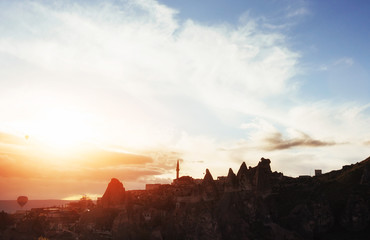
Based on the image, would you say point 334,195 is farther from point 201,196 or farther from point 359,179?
point 201,196

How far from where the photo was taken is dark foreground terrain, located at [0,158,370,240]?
325 ft

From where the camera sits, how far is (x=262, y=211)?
10600 centimetres

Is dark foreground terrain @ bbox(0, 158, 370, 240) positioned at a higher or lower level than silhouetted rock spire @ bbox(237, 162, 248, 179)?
lower

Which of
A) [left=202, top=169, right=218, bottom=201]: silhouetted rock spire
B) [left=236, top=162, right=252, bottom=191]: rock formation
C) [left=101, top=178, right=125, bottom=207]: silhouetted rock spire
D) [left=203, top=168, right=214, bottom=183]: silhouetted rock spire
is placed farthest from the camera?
[left=101, top=178, right=125, bottom=207]: silhouetted rock spire

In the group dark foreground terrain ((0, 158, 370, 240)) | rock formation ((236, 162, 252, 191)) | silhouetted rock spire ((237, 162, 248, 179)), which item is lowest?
dark foreground terrain ((0, 158, 370, 240))

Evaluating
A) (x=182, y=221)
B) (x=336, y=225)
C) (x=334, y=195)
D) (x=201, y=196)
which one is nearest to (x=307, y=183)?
(x=334, y=195)

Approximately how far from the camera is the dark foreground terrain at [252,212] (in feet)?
325

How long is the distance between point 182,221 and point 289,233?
35.3m

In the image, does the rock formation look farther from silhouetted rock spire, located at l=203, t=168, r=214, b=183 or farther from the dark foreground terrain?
silhouetted rock spire, located at l=203, t=168, r=214, b=183

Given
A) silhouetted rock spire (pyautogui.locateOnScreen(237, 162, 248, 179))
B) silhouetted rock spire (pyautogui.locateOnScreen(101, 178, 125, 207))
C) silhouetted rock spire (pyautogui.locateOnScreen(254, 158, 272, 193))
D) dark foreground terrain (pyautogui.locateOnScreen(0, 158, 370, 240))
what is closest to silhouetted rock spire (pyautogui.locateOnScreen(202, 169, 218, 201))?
dark foreground terrain (pyautogui.locateOnScreen(0, 158, 370, 240))

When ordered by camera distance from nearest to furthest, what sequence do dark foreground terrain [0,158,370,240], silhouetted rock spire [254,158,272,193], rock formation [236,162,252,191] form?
dark foreground terrain [0,158,370,240], silhouetted rock spire [254,158,272,193], rock formation [236,162,252,191]

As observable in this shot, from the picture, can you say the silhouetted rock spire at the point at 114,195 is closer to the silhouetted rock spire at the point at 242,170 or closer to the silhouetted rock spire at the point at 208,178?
the silhouetted rock spire at the point at 208,178

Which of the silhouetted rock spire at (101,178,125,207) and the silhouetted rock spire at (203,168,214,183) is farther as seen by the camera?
the silhouetted rock spire at (101,178,125,207)

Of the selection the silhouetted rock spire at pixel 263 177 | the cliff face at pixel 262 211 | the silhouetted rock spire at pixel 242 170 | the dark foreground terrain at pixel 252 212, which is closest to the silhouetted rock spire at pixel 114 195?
the dark foreground terrain at pixel 252 212
